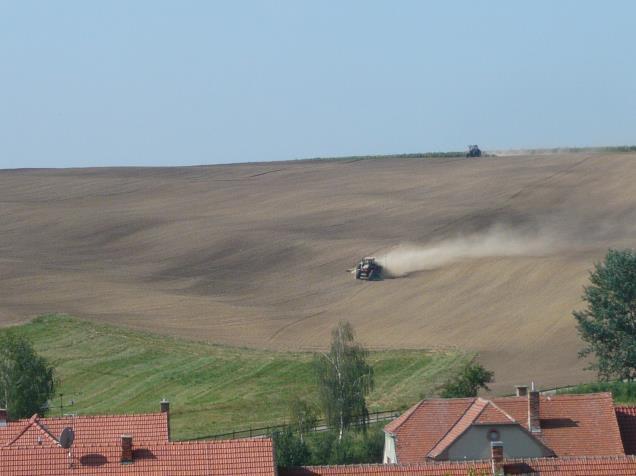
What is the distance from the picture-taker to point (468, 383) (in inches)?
2729

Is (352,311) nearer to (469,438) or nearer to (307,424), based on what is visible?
(307,424)

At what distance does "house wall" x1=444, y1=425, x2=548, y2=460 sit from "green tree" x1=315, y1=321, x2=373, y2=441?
1742cm

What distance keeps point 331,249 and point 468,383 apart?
44.4m

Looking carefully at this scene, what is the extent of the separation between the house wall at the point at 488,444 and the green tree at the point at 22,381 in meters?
24.8

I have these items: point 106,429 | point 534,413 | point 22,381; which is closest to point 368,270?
point 22,381

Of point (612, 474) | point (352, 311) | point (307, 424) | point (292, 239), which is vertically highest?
point (292, 239)

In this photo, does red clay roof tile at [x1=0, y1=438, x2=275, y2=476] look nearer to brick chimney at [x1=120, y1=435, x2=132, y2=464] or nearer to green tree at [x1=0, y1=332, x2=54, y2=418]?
brick chimney at [x1=120, y1=435, x2=132, y2=464]

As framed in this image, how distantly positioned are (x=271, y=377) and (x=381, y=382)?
600 centimetres

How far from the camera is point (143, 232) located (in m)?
123

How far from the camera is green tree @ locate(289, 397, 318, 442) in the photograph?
6525 centimetres

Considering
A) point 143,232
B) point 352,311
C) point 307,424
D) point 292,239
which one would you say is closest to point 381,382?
point 307,424

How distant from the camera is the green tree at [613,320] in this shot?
76.1 m

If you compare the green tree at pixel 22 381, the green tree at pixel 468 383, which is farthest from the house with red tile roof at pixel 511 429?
the green tree at pixel 22 381

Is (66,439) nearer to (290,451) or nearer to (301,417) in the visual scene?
(290,451)
